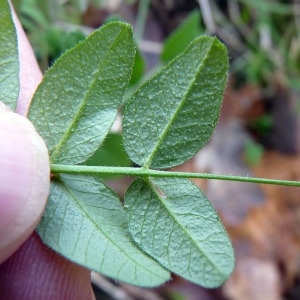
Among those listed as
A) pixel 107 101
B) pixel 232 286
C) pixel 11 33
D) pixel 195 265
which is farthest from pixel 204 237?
pixel 232 286

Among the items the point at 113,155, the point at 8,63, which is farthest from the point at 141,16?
the point at 8,63

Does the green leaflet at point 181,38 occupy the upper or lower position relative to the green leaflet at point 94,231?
upper

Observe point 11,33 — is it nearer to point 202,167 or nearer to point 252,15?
→ point 202,167

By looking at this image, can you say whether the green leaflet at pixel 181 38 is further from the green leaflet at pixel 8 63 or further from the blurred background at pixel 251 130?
the green leaflet at pixel 8 63

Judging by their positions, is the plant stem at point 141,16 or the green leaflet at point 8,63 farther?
the plant stem at point 141,16

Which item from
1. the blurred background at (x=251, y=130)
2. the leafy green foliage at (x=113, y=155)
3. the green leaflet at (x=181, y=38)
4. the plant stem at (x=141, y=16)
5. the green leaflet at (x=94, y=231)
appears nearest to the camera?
the green leaflet at (x=94, y=231)

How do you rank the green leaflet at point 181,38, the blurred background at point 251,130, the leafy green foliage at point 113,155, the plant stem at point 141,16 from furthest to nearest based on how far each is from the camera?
the blurred background at point 251,130, the plant stem at point 141,16, the green leaflet at point 181,38, the leafy green foliage at point 113,155

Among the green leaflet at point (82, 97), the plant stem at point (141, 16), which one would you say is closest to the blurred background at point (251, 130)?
the plant stem at point (141, 16)
